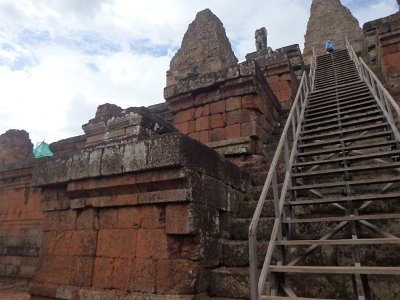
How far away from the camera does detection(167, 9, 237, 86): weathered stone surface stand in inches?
952

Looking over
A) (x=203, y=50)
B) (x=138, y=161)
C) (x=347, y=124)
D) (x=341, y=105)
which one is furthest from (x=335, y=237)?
(x=203, y=50)

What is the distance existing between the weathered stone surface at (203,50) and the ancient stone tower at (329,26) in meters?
6.23

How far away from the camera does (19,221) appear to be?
1070 cm

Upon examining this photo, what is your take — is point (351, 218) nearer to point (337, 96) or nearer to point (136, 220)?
point (136, 220)

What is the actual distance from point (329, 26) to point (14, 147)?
24.3 meters

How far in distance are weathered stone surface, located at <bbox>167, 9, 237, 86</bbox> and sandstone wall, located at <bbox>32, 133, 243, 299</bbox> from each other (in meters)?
20.3

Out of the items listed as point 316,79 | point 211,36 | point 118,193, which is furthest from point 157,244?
point 211,36

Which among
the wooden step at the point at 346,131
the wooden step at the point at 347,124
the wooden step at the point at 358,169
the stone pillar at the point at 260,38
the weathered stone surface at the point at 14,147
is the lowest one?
the wooden step at the point at 358,169

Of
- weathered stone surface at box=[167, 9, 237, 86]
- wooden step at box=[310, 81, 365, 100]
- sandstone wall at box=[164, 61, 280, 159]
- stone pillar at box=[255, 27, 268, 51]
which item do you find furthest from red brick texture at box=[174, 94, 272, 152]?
weathered stone surface at box=[167, 9, 237, 86]

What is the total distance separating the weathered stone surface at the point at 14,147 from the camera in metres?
15.5

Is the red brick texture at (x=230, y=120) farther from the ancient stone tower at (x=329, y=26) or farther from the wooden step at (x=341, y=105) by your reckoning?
the ancient stone tower at (x=329, y=26)

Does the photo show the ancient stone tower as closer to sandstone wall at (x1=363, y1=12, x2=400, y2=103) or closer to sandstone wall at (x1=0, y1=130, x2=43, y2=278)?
sandstone wall at (x1=363, y1=12, x2=400, y2=103)

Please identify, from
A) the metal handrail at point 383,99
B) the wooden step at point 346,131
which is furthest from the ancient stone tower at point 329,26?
the wooden step at point 346,131

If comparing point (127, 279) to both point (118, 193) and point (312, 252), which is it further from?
point (312, 252)
